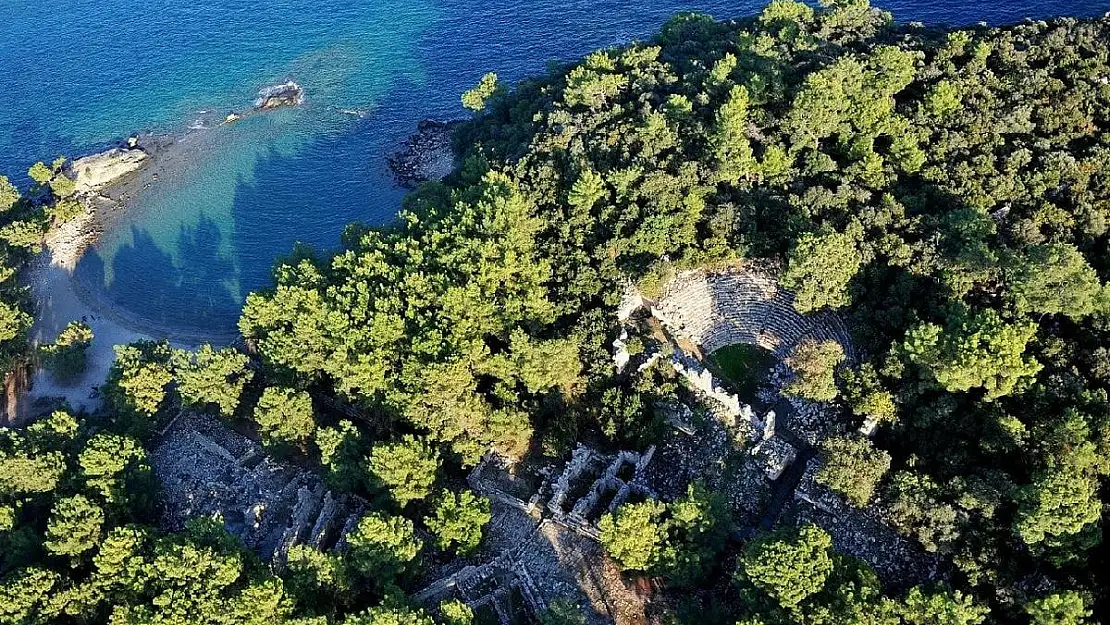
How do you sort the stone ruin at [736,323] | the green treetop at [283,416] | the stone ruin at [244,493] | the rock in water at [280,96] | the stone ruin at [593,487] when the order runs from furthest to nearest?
the rock in water at [280,96], the green treetop at [283,416], the stone ruin at [244,493], the stone ruin at [736,323], the stone ruin at [593,487]

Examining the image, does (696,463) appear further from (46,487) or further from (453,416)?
(46,487)

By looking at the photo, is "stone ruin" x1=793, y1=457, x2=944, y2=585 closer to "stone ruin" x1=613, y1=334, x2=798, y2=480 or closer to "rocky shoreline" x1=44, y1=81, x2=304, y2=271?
"stone ruin" x1=613, y1=334, x2=798, y2=480

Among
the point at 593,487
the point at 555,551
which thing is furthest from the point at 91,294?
the point at 593,487

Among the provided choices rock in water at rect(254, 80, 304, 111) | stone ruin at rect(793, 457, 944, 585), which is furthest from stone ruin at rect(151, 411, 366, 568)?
rock in water at rect(254, 80, 304, 111)

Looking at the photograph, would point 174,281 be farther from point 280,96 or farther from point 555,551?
point 555,551

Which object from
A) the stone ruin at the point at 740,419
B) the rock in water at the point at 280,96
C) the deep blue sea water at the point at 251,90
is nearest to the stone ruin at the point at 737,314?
the stone ruin at the point at 740,419

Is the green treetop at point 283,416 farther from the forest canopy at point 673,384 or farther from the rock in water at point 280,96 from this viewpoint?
the rock in water at point 280,96
